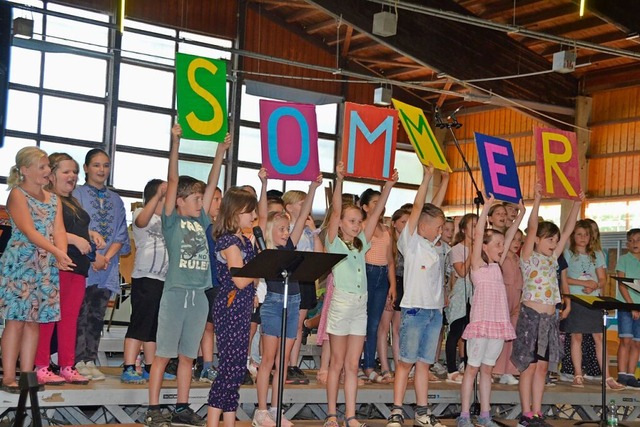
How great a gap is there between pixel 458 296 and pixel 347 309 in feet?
6.60

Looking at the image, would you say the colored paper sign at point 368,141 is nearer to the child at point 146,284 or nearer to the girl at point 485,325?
the girl at point 485,325

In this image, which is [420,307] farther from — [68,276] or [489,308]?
[68,276]

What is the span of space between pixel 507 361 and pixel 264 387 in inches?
101

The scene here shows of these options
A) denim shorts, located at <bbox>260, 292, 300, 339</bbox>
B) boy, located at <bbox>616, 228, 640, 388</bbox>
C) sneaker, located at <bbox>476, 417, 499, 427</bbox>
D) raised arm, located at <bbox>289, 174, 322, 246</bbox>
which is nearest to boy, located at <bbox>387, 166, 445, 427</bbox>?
sneaker, located at <bbox>476, 417, 499, 427</bbox>

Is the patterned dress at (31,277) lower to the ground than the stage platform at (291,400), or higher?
higher

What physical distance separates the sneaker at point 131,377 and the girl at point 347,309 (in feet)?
3.68

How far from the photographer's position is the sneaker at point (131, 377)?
495 centimetres

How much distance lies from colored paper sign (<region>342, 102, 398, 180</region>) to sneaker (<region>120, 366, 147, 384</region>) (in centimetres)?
176

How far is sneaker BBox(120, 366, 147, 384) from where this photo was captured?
4949 mm

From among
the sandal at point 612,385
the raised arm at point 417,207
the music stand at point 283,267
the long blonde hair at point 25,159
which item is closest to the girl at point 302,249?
the raised arm at point 417,207

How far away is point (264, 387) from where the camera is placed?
467 centimetres

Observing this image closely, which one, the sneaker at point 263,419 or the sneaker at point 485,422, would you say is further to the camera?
the sneaker at point 485,422

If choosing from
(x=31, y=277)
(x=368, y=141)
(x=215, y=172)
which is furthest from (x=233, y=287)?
(x=368, y=141)

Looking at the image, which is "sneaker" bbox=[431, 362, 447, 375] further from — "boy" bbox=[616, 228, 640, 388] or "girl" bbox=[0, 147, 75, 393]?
"girl" bbox=[0, 147, 75, 393]
